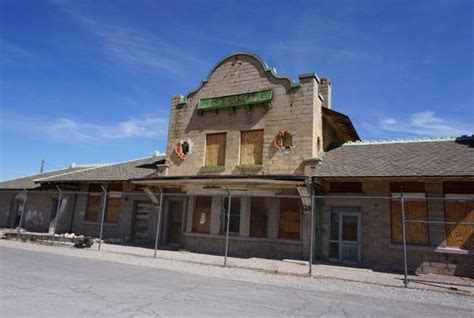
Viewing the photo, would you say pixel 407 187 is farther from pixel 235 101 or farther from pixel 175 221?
pixel 175 221

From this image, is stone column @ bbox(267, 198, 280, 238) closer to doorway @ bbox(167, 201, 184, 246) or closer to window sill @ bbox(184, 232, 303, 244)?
window sill @ bbox(184, 232, 303, 244)

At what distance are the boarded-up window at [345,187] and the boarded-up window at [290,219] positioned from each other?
159 centimetres

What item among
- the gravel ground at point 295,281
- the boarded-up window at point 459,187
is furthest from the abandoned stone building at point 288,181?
the gravel ground at point 295,281

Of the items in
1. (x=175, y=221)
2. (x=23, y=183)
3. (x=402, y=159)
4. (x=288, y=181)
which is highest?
(x=402, y=159)

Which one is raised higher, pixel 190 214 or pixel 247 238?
pixel 190 214

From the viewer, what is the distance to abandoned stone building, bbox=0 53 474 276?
1311cm

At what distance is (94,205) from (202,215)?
8325 millimetres

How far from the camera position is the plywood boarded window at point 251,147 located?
16.6 metres

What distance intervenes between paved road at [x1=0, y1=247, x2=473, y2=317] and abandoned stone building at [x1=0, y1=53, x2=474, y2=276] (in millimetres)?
4103

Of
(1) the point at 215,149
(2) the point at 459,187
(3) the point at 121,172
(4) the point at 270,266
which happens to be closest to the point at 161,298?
(4) the point at 270,266

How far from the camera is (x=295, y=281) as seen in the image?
10.2 m

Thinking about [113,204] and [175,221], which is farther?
[113,204]

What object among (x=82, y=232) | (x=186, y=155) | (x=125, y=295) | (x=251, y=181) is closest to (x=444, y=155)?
(x=251, y=181)

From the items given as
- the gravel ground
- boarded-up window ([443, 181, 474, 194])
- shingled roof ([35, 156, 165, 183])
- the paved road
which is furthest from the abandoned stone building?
the paved road
